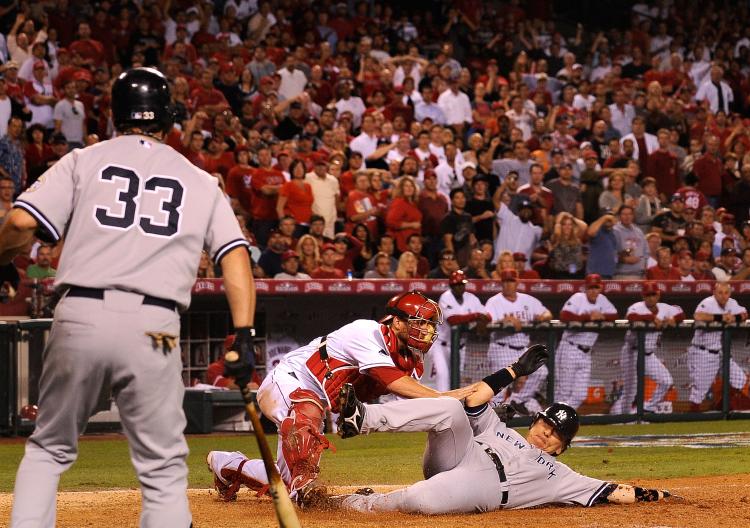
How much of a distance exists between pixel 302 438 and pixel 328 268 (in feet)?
21.7

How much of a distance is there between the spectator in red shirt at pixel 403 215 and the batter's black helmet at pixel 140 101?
31.8ft

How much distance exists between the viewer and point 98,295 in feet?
14.4

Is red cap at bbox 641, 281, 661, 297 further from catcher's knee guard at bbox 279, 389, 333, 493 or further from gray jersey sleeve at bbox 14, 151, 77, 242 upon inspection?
gray jersey sleeve at bbox 14, 151, 77, 242

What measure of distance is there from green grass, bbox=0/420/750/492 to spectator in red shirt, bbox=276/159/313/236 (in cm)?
305

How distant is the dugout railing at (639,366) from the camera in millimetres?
12648

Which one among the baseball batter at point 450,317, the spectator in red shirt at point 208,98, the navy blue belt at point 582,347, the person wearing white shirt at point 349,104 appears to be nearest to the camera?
the baseball batter at point 450,317

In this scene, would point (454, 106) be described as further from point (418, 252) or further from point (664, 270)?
point (418, 252)

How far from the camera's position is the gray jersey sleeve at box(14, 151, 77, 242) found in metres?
4.42

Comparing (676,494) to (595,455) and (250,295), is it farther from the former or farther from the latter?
(250,295)

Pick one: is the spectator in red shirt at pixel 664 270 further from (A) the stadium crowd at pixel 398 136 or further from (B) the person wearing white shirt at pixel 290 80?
(B) the person wearing white shirt at pixel 290 80

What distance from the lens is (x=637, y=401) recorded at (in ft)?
44.1

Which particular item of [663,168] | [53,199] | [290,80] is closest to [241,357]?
[53,199]

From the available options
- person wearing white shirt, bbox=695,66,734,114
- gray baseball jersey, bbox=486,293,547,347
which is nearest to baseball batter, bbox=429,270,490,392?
gray baseball jersey, bbox=486,293,547,347

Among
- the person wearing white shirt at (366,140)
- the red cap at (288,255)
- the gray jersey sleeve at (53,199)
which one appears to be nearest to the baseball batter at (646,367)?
the red cap at (288,255)
